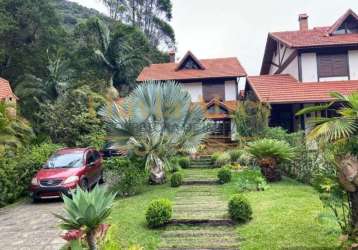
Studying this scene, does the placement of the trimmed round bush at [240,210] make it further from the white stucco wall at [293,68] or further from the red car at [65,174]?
the white stucco wall at [293,68]

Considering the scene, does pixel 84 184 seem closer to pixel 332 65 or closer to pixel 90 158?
pixel 90 158

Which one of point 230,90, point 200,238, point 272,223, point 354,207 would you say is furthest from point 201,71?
point 354,207

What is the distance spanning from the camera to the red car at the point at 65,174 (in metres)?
10.3

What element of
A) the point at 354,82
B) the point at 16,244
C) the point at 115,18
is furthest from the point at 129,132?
the point at 115,18

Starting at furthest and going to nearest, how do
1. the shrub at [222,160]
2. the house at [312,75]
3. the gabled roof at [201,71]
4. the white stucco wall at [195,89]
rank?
the white stucco wall at [195,89]
the gabled roof at [201,71]
the house at [312,75]
the shrub at [222,160]

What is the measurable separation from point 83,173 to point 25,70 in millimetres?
25525

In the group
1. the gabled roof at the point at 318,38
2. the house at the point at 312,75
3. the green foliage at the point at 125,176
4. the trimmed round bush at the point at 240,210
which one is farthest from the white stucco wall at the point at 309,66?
the trimmed round bush at the point at 240,210

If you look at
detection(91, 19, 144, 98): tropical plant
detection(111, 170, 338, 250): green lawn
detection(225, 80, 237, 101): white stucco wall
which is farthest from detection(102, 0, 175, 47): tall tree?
detection(111, 170, 338, 250): green lawn

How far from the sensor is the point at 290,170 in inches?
520

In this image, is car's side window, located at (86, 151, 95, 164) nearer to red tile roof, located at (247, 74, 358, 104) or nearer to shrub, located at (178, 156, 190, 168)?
shrub, located at (178, 156, 190, 168)

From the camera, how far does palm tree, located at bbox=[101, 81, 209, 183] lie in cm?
1202

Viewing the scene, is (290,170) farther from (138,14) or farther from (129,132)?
(138,14)

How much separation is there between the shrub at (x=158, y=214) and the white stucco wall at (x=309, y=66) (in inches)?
597

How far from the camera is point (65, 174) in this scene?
10609 mm
